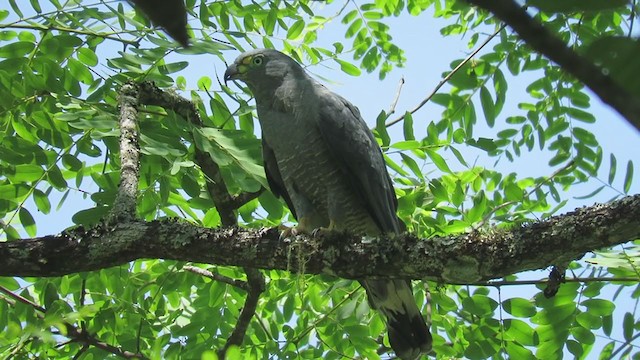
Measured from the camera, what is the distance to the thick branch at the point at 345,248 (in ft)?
8.14

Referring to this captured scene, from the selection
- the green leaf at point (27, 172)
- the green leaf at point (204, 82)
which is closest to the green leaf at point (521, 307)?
the green leaf at point (204, 82)

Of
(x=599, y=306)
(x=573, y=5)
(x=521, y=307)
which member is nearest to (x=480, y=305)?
(x=521, y=307)

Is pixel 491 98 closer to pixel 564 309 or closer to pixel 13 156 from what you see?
pixel 564 309

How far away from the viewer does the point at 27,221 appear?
3.79 m

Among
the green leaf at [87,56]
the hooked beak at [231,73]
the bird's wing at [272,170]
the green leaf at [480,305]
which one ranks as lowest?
the green leaf at [480,305]

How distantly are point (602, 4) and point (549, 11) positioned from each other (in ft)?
0.13

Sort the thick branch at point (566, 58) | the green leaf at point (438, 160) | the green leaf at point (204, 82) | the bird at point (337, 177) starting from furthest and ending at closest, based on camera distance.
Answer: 1. the green leaf at point (204, 82)
2. the green leaf at point (438, 160)
3. the bird at point (337, 177)
4. the thick branch at point (566, 58)

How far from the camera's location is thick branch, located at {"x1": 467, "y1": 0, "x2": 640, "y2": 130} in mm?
386

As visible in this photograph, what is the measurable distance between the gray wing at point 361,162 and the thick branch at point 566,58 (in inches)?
134

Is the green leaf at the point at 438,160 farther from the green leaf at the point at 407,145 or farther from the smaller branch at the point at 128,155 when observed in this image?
the smaller branch at the point at 128,155

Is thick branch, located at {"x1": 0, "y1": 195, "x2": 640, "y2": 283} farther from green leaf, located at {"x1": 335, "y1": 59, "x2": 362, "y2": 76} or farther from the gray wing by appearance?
green leaf, located at {"x1": 335, "y1": 59, "x2": 362, "y2": 76}

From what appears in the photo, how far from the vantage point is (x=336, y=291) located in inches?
173

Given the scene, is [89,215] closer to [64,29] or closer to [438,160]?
[64,29]

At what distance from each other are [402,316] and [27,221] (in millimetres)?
2326
